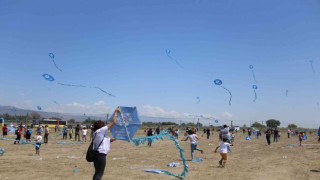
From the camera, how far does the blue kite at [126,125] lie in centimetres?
993

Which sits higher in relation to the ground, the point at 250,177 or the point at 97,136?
the point at 97,136

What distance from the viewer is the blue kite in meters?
9.93

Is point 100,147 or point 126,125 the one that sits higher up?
point 126,125

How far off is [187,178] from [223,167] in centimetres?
349

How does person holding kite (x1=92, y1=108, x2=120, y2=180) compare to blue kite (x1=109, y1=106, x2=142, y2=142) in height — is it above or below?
below

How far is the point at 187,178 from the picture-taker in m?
11.5

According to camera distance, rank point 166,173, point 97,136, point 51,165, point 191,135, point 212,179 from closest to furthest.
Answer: point 97,136 < point 212,179 < point 166,173 < point 51,165 < point 191,135

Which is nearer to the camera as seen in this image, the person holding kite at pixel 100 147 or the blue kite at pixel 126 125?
the person holding kite at pixel 100 147

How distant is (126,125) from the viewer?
1005 centimetres

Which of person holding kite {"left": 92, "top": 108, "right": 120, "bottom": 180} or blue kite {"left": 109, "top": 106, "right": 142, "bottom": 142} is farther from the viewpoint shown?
blue kite {"left": 109, "top": 106, "right": 142, "bottom": 142}

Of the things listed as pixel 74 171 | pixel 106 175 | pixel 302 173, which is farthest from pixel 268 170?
pixel 74 171

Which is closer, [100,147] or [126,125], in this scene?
[100,147]

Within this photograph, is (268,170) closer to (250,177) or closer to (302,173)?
(302,173)

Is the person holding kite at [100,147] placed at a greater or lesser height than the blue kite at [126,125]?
lesser
